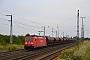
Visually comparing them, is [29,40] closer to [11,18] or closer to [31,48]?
[31,48]

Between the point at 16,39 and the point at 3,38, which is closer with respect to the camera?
the point at 3,38

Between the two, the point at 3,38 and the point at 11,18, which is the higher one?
the point at 11,18

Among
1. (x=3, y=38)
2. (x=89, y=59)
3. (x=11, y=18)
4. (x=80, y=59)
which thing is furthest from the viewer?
(x=3, y=38)

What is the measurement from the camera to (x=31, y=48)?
4022cm

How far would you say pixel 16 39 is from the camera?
59.8 metres

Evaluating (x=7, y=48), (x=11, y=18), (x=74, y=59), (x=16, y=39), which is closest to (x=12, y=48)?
(x=7, y=48)

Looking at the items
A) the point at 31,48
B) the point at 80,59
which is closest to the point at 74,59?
the point at 80,59

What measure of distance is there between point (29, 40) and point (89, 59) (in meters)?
25.6

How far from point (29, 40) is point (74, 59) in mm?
23142

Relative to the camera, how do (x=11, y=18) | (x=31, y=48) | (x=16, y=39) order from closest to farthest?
1. (x=31, y=48)
2. (x=11, y=18)
3. (x=16, y=39)

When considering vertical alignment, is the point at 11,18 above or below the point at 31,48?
above

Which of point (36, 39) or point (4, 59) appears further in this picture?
point (36, 39)

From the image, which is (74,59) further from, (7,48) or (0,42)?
(0,42)

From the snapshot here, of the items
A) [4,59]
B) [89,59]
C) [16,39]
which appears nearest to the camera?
[89,59]
